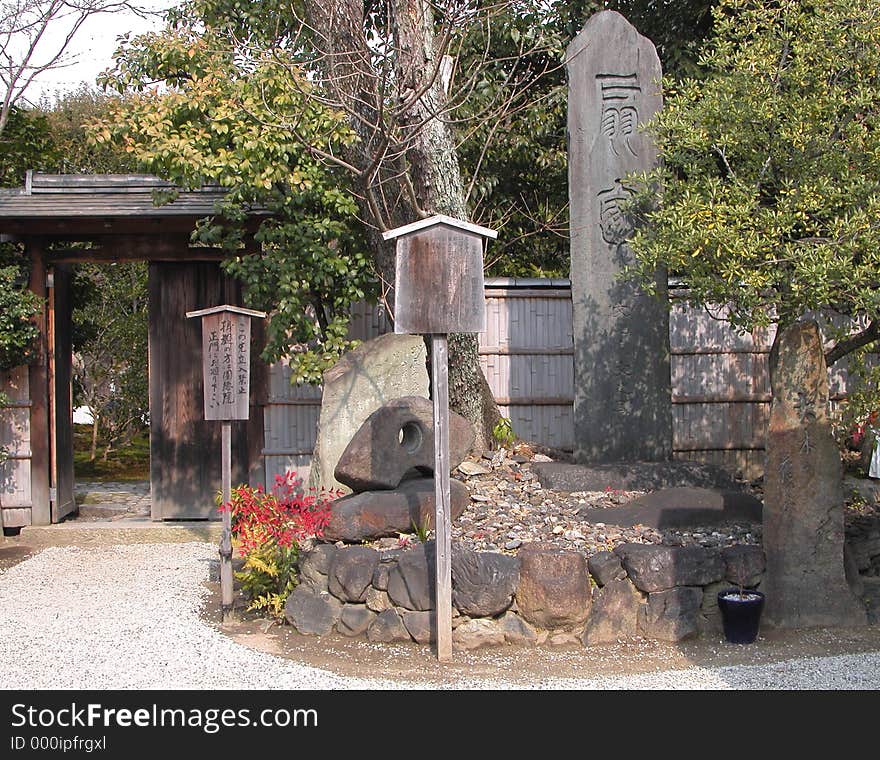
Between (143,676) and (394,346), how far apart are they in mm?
3440

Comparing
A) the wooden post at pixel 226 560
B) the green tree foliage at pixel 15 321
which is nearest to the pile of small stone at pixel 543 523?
the wooden post at pixel 226 560

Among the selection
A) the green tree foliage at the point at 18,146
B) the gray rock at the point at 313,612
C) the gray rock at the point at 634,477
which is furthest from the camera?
the green tree foliage at the point at 18,146

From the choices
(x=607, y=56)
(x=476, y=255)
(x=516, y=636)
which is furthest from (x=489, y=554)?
(x=607, y=56)

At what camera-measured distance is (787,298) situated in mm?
6336

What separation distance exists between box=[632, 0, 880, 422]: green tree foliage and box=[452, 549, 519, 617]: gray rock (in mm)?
2180

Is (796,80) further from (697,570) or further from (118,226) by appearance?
(118,226)

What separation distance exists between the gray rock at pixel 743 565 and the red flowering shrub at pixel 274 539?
8.79 feet

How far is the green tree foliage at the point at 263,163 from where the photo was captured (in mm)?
8250

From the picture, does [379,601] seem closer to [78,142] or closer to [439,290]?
[439,290]

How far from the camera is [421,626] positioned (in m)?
6.37

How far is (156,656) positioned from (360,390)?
2769mm

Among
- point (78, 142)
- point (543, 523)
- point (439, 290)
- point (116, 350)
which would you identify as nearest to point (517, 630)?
Answer: point (543, 523)

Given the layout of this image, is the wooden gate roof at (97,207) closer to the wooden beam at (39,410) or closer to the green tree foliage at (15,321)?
the wooden beam at (39,410)

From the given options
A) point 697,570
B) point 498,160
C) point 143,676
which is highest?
point 498,160
